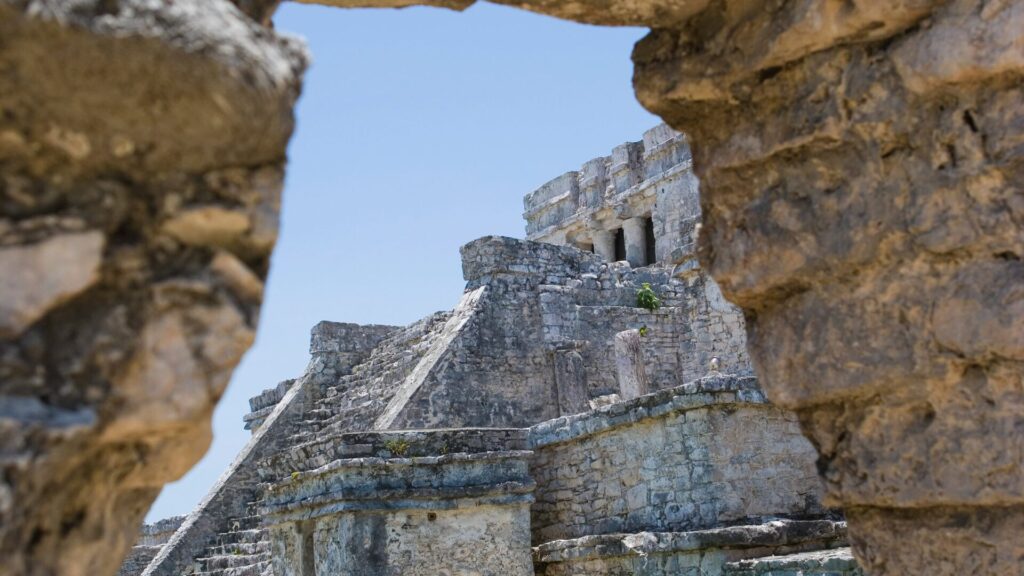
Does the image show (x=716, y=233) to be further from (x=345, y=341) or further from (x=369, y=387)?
(x=345, y=341)

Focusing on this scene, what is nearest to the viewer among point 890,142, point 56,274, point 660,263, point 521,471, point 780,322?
point 56,274

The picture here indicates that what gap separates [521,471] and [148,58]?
7.33 meters

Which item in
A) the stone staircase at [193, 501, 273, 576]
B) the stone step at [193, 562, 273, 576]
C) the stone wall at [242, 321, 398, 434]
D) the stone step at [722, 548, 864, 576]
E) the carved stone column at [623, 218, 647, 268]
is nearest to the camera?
the stone step at [722, 548, 864, 576]

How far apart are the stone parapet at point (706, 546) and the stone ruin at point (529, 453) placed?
0.01 metres

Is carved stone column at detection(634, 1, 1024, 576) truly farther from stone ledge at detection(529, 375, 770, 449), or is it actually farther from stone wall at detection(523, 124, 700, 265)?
stone wall at detection(523, 124, 700, 265)

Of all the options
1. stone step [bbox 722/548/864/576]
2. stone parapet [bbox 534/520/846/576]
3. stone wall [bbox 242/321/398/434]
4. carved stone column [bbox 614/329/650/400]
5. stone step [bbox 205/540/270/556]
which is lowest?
stone step [bbox 722/548/864/576]

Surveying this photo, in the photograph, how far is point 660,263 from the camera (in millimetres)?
18547

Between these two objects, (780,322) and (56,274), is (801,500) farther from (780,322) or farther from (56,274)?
(56,274)

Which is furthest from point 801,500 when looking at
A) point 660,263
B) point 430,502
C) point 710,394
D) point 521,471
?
point 660,263

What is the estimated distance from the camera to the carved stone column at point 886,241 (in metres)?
3.17

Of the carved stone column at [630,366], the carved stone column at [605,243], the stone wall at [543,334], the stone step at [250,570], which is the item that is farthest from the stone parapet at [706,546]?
the carved stone column at [605,243]

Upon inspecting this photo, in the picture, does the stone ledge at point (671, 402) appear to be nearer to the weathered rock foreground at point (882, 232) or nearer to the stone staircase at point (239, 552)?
the stone staircase at point (239, 552)

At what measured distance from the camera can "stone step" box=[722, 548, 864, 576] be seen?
6.60 meters

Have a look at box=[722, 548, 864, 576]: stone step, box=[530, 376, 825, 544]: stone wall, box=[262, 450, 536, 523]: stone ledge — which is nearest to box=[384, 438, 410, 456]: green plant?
box=[262, 450, 536, 523]: stone ledge
